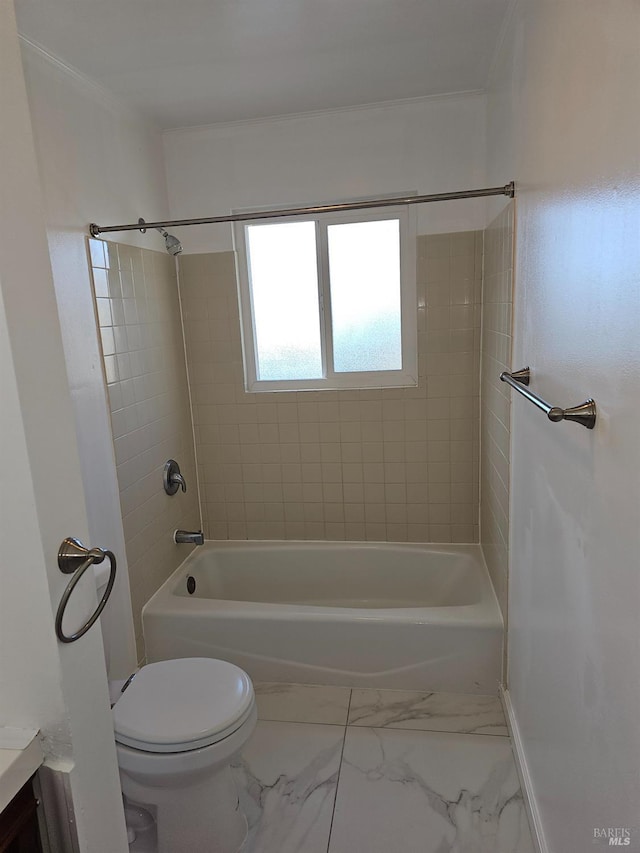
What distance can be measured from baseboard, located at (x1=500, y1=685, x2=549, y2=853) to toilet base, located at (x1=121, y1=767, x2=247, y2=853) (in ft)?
2.79

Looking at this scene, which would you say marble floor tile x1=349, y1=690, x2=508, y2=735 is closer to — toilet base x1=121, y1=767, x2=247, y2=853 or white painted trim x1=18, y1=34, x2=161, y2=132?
toilet base x1=121, y1=767, x2=247, y2=853

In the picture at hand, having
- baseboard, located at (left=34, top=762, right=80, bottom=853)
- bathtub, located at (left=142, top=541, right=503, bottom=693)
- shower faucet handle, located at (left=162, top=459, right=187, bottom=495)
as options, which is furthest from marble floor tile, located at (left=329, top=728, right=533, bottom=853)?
shower faucet handle, located at (left=162, top=459, right=187, bottom=495)

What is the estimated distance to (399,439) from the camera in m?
2.79

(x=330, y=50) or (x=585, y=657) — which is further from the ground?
(x=330, y=50)

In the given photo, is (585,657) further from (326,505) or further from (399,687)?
(326,505)

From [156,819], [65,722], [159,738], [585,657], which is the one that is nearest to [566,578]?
[585,657]

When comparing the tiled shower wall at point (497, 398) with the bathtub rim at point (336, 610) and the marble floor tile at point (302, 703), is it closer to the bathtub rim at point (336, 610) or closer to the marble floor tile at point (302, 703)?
the bathtub rim at point (336, 610)

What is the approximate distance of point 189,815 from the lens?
158 cm

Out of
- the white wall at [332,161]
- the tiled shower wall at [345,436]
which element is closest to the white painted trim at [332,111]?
the white wall at [332,161]

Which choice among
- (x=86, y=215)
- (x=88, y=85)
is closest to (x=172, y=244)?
(x=86, y=215)

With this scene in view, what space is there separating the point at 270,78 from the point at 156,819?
Result: 262cm

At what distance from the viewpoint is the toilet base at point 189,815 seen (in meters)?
1.57

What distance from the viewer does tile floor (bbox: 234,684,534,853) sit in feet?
5.34

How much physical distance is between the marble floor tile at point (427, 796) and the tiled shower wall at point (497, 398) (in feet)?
1.70
